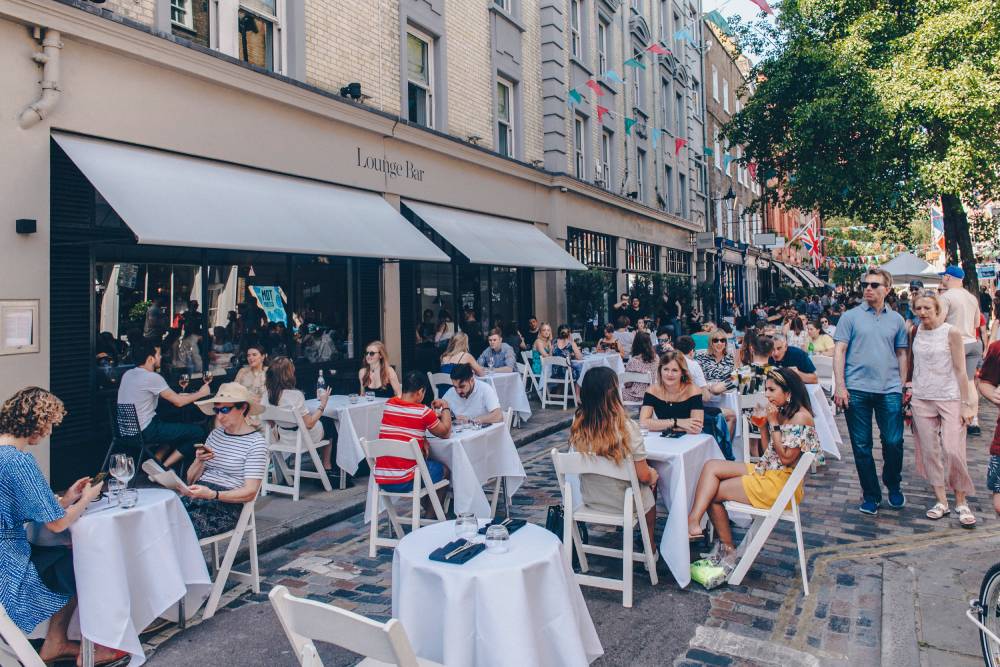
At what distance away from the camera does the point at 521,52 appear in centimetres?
1644

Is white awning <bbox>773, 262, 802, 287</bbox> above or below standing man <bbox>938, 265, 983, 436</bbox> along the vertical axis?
above

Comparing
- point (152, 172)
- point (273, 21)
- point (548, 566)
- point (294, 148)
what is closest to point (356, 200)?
point (294, 148)

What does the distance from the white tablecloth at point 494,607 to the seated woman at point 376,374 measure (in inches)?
203

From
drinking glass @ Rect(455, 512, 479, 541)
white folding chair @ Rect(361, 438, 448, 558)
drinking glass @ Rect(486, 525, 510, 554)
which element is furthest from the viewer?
white folding chair @ Rect(361, 438, 448, 558)

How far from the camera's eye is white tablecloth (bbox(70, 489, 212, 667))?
369 cm

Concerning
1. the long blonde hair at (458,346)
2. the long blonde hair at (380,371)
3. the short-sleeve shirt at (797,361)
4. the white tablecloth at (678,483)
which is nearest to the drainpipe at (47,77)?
the long blonde hair at (380,371)

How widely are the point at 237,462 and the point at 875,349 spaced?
17.4ft

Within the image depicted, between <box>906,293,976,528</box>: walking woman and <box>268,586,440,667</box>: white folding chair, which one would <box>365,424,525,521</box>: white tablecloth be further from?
<box>906,293,976,528</box>: walking woman

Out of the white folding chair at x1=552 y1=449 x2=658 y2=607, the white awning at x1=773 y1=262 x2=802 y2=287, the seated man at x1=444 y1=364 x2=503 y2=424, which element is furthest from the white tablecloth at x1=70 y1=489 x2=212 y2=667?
the white awning at x1=773 y1=262 x2=802 y2=287

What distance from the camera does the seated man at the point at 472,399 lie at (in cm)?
658

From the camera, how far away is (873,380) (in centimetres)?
608

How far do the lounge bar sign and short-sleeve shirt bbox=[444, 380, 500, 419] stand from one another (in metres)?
5.70

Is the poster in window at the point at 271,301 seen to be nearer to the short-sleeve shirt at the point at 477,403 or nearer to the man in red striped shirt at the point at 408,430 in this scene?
the short-sleeve shirt at the point at 477,403

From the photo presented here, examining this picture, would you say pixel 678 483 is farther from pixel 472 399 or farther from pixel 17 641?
pixel 17 641
